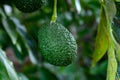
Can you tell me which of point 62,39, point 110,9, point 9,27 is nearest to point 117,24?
point 110,9

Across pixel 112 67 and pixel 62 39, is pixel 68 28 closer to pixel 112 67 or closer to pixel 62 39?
pixel 62 39

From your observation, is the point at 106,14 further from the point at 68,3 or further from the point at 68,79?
the point at 68,79

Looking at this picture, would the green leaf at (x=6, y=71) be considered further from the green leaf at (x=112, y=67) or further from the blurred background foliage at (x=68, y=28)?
the blurred background foliage at (x=68, y=28)

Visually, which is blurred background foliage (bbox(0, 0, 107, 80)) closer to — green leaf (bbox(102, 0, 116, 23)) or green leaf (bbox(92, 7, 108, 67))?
green leaf (bbox(92, 7, 108, 67))

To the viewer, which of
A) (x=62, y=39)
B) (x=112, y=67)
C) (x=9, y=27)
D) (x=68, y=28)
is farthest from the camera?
(x=68, y=28)

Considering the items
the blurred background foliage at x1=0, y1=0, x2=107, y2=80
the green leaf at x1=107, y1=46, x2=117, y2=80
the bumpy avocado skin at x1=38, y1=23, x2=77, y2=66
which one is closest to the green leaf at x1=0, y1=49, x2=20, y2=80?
the bumpy avocado skin at x1=38, y1=23, x2=77, y2=66

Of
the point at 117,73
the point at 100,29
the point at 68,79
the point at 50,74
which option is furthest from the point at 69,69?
the point at 117,73

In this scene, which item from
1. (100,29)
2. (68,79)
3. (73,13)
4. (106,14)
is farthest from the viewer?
(68,79)
